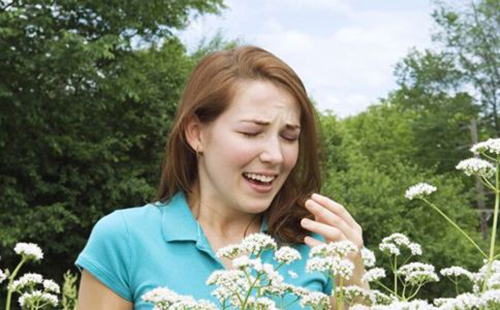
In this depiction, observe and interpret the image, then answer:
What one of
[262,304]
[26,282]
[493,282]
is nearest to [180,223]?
[26,282]

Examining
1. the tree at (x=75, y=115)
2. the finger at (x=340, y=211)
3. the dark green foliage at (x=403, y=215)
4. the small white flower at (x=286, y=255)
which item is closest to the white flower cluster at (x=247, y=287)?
the small white flower at (x=286, y=255)

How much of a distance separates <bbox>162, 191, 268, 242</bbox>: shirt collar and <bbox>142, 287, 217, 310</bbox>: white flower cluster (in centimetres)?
98

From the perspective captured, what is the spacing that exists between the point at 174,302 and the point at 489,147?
0.99 meters

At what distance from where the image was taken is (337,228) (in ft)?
8.00

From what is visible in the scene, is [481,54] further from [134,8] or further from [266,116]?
[266,116]

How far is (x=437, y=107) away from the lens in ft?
145

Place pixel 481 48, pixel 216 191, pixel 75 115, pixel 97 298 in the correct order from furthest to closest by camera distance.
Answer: pixel 481 48 → pixel 75 115 → pixel 216 191 → pixel 97 298

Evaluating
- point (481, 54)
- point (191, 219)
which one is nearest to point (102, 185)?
point (191, 219)

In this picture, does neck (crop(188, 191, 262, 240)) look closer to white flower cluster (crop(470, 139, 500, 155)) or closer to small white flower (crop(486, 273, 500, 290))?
white flower cluster (crop(470, 139, 500, 155))

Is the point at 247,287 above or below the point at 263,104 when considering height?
below

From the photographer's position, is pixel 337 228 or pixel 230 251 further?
pixel 337 228

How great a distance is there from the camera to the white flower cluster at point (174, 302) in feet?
6.16

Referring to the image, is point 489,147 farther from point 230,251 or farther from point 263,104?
point 263,104

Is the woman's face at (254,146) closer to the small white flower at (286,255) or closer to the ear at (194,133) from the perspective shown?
the ear at (194,133)
